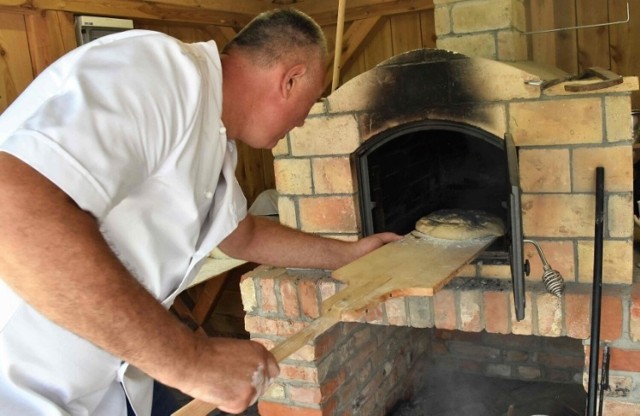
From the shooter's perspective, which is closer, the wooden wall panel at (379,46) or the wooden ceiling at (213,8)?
the wooden ceiling at (213,8)

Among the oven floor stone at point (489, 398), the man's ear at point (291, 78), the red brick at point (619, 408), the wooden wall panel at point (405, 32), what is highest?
the wooden wall panel at point (405, 32)

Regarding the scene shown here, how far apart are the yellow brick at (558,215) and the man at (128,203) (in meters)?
0.73

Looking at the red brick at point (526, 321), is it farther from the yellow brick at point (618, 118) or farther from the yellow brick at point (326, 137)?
the yellow brick at point (326, 137)

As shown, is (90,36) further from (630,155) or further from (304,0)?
(630,155)

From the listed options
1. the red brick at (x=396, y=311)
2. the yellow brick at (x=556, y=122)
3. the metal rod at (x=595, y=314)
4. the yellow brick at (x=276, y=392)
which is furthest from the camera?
the yellow brick at (x=276, y=392)

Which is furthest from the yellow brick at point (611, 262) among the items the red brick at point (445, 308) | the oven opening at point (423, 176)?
the red brick at point (445, 308)

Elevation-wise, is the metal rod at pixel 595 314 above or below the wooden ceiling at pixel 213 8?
below

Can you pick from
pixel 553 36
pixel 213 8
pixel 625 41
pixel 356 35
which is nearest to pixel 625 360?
pixel 553 36

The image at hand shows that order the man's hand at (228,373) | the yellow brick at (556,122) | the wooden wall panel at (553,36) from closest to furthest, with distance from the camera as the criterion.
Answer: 1. the man's hand at (228,373)
2. the yellow brick at (556,122)
3. the wooden wall panel at (553,36)

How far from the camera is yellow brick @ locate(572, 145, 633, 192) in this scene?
1.54 metres

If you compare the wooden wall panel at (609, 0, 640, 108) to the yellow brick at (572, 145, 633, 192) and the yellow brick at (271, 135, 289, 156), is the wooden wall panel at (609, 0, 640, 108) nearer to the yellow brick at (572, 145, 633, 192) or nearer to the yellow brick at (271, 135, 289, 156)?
the yellow brick at (572, 145, 633, 192)

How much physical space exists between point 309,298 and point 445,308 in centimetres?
44

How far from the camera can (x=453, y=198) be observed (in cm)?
229

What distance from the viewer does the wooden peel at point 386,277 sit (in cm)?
121
